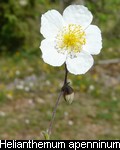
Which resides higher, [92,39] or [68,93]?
[92,39]

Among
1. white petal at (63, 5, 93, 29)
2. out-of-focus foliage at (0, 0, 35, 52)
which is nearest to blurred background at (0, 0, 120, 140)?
out-of-focus foliage at (0, 0, 35, 52)

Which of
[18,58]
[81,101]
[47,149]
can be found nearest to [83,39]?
[47,149]

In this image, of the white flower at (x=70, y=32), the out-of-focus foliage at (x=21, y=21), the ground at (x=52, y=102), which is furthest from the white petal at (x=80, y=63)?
the out-of-focus foliage at (x=21, y=21)

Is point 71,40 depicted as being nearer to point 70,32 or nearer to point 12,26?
point 70,32

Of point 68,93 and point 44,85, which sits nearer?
point 68,93

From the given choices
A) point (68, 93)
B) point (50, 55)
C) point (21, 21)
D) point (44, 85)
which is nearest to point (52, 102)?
point (44, 85)

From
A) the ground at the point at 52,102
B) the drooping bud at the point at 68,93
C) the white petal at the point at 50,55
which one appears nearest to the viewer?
the white petal at the point at 50,55

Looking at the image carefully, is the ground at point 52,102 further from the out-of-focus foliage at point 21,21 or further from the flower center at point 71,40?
the flower center at point 71,40

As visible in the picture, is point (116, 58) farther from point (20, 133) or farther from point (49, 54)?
point (49, 54)
